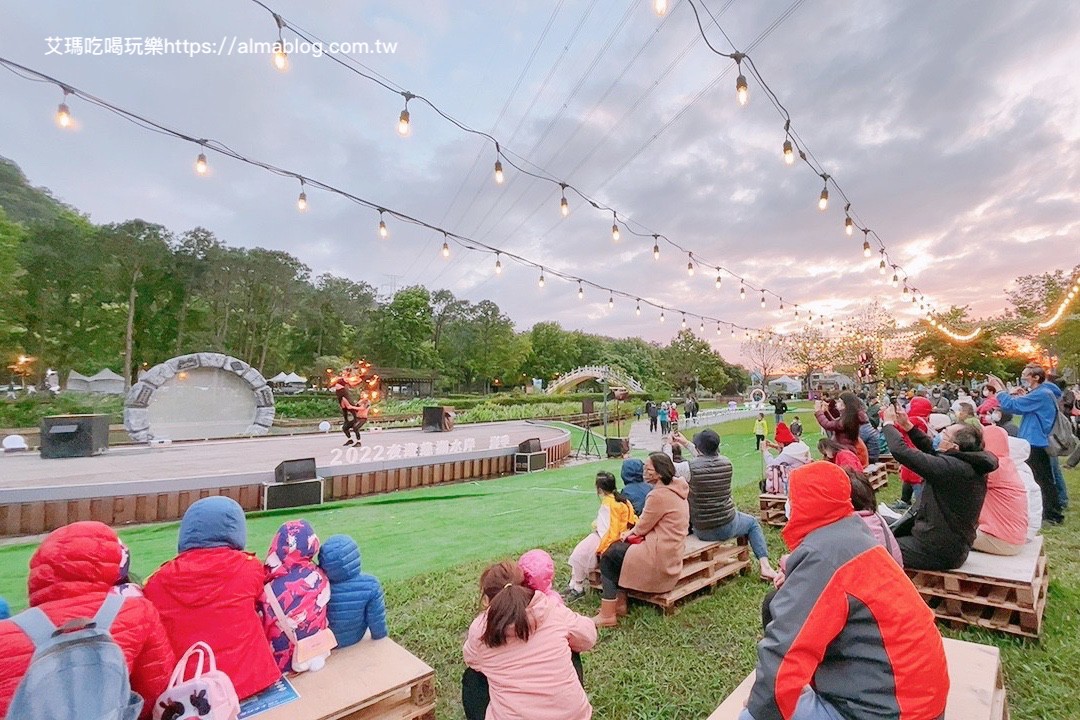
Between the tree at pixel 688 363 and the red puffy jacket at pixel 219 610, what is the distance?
148 ft

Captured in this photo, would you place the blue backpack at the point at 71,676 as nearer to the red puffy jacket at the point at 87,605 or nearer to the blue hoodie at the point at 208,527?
the red puffy jacket at the point at 87,605

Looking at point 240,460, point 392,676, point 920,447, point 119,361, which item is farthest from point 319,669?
point 119,361

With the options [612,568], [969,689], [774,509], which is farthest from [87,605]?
[774,509]

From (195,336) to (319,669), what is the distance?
34.9m

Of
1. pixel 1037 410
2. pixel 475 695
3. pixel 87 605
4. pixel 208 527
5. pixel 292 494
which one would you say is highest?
pixel 1037 410

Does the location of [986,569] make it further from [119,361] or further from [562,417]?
[119,361]

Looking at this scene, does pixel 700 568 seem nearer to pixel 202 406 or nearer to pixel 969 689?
pixel 969 689

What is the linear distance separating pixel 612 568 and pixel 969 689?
1.97m

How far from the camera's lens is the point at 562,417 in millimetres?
25625

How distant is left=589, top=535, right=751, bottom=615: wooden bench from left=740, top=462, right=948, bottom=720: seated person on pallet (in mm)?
1994

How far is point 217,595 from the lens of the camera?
1798 mm

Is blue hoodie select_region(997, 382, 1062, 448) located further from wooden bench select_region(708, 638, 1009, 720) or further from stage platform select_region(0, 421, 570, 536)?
stage platform select_region(0, 421, 570, 536)

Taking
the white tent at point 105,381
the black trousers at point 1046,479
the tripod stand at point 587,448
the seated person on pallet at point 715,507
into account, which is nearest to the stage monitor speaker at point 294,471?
the seated person on pallet at point 715,507

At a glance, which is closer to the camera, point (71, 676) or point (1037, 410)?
point (71, 676)
